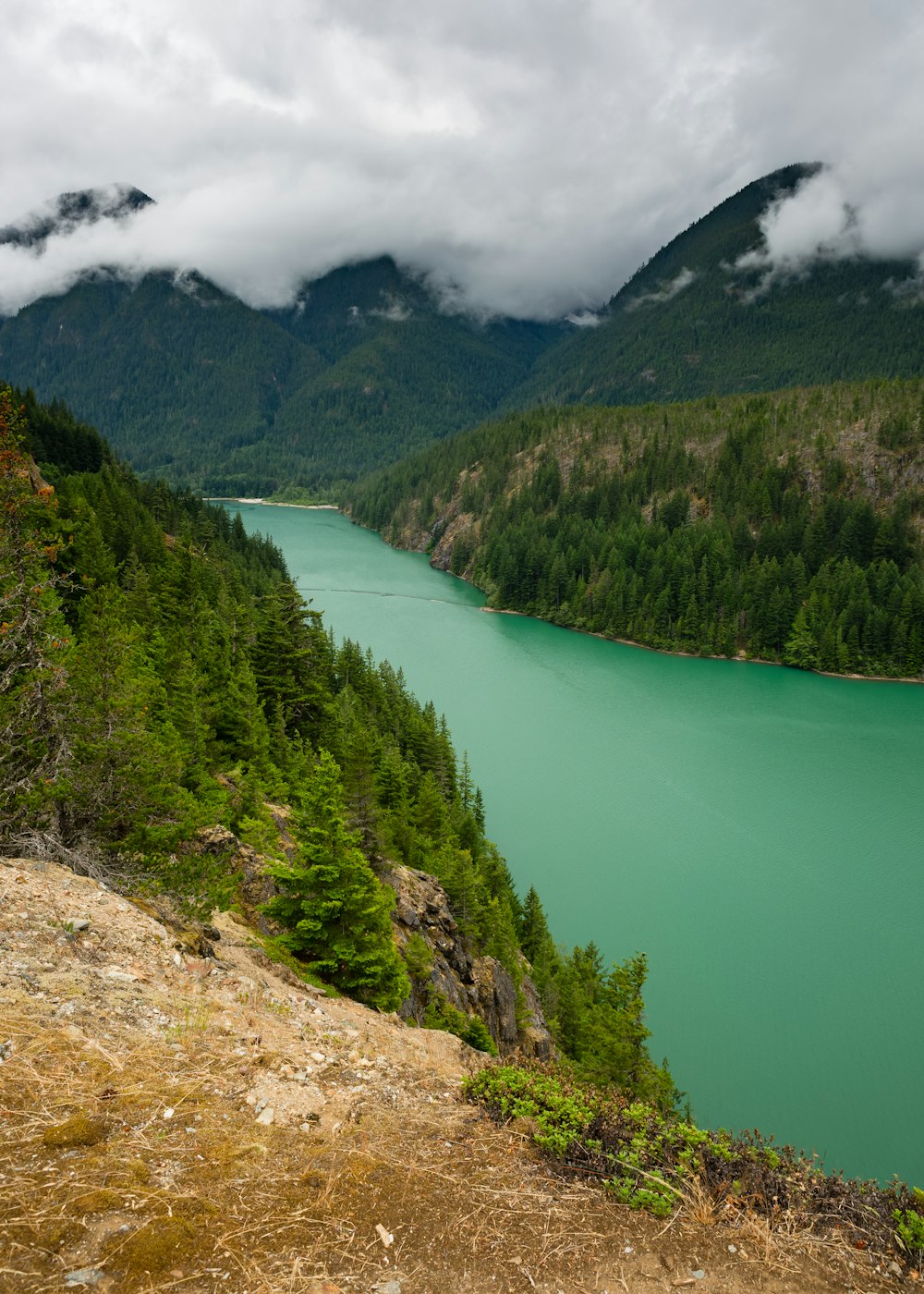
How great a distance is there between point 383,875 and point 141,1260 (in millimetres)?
16524

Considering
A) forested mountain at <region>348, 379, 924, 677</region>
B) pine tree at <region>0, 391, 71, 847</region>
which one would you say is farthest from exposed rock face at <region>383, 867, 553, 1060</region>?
forested mountain at <region>348, 379, 924, 677</region>

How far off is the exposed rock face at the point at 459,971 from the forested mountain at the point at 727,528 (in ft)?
229

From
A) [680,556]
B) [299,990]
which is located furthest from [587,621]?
[299,990]

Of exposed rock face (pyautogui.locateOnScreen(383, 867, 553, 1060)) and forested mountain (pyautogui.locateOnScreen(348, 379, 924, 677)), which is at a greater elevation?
forested mountain (pyautogui.locateOnScreen(348, 379, 924, 677))

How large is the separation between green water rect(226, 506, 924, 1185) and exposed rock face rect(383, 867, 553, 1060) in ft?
22.1

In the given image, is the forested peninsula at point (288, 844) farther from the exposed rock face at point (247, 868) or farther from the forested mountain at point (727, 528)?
the forested mountain at point (727, 528)

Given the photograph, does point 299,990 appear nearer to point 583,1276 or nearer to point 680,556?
point 583,1276

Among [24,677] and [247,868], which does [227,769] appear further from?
[24,677]

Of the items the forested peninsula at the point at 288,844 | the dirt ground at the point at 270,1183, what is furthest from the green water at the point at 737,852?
the dirt ground at the point at 270,1183

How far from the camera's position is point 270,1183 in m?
4.37

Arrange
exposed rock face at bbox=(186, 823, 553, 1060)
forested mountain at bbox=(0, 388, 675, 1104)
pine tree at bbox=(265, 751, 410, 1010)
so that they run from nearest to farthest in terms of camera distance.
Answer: forested mountain at bbox=(0, 388, 675, 1104) → pine tree at bbox=(265, 751, 410, 1010) → exposed rock face at bbox=(186, 823, 553, 1060)

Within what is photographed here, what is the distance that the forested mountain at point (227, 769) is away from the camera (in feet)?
31.7

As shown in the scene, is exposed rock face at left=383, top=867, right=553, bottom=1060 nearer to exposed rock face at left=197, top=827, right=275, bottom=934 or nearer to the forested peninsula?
the forested peninsula

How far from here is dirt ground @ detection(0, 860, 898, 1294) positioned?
3.68 meters
